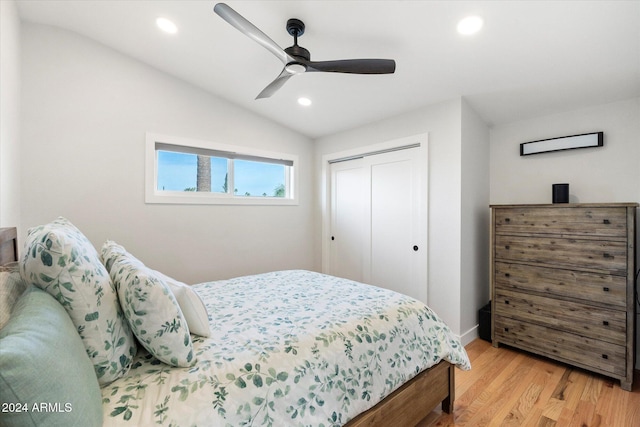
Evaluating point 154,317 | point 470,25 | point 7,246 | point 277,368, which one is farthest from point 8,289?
point 470,25

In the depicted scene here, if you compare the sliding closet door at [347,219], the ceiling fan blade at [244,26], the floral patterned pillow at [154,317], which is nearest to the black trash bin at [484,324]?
the sliding closet door at [347,219]

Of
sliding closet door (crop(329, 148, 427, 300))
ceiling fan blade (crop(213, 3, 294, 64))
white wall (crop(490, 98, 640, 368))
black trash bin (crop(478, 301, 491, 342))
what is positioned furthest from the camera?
sliding closet door (crop(329, 148, 427, 300))

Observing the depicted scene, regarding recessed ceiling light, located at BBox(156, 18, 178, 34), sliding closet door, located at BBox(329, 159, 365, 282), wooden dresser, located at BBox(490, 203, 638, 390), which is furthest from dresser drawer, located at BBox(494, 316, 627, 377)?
recessed ceiling light, located at BBox(156, 18, 178, 34)

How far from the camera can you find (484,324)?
9.27ft

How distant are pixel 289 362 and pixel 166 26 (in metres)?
2.58

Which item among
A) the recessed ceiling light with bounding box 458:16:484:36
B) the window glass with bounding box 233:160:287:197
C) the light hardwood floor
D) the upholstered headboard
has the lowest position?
the light hardwood floor

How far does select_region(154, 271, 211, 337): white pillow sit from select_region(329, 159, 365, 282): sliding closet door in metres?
2.62

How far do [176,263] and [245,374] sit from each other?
2221 mm

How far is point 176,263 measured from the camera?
9.39ft

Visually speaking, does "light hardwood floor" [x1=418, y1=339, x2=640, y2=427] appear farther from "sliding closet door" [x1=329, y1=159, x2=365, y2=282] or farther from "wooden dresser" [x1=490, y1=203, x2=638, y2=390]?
"sliding closet door" [x1=329, y1=159, x2=365, y2=282]

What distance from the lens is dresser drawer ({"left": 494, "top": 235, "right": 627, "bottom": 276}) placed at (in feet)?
6.74

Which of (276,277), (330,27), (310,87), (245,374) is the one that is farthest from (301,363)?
(310,87)

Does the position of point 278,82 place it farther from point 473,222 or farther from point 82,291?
point 473,222

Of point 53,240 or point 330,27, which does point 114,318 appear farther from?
point 330,27
